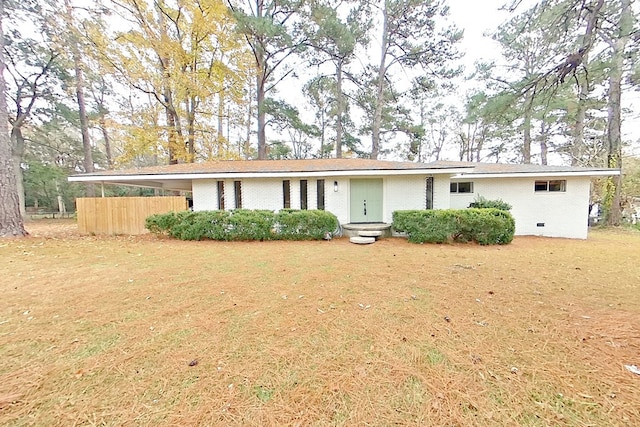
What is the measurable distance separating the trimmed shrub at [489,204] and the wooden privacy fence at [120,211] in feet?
39.6

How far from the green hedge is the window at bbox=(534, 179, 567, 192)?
162 inches

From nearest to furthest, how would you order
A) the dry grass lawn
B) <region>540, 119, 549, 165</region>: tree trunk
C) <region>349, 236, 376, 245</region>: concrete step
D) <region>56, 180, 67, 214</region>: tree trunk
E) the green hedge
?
1. the dry grass lawn
2. the green hedge
3. <region>349, 236, 376, 245</region>: concrete step
4. <region>540, 119, 549, 165</region>: tree trunk
5. <region>56, 180, 67, 214</region>: tree trunk

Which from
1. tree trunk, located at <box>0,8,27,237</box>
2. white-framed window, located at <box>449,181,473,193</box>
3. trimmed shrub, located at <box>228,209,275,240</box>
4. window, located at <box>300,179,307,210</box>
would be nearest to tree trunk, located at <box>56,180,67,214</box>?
tree trunk, located at <box>0,8,27,237</box>

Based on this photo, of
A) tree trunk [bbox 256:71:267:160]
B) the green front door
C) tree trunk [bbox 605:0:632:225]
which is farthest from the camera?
tree trunk [bbox 256:71:267:160]

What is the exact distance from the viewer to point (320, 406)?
69.7 inches

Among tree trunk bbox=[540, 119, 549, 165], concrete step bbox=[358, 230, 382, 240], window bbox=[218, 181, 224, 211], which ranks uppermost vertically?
tree trunk bbox=[540, 119, 549, 165]

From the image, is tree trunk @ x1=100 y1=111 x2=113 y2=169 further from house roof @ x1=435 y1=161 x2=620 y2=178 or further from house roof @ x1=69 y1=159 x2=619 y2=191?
house roof @ x1=435 y1=161 x2=620 y2=178

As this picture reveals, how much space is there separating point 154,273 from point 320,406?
448 cm

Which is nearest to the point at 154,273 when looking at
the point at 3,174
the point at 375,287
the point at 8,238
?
the point at 375,287

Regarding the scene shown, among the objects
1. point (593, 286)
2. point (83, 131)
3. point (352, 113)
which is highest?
point (352, 113)

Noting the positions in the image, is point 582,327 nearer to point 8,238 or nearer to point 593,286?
point 593,286

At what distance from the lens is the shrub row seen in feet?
29.1

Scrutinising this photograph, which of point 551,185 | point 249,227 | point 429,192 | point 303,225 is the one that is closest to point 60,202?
point 249,227

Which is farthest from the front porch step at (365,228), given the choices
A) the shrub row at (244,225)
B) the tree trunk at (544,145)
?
the tree trunk at (544,145)
